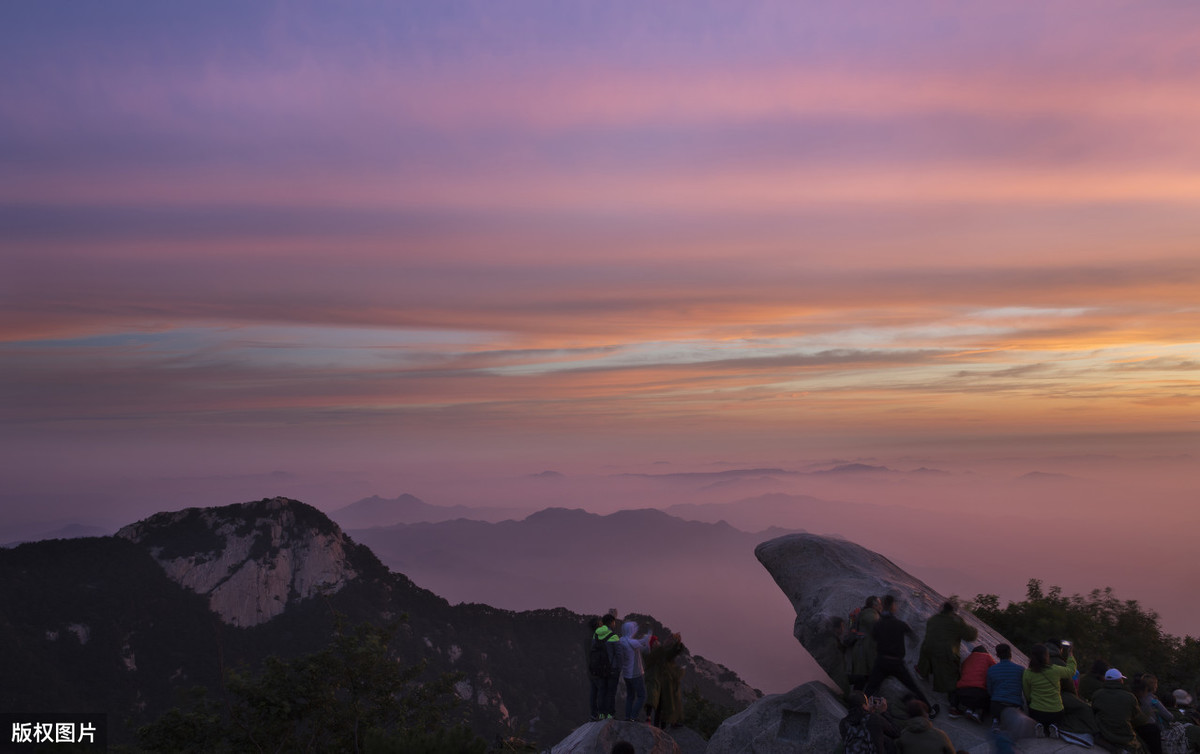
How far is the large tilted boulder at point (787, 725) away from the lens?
1856 centimetres

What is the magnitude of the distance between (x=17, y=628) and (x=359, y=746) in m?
76.9

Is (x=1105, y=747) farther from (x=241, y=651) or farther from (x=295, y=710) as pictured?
(x=241, y=651)

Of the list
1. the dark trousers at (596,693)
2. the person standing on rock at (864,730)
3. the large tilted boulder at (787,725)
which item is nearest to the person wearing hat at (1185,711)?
the large tilted boulder at (787,725)

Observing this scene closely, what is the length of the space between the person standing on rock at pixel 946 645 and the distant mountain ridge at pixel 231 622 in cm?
6129

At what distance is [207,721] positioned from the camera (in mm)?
27594

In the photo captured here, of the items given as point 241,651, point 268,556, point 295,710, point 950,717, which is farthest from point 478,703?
point 950,717

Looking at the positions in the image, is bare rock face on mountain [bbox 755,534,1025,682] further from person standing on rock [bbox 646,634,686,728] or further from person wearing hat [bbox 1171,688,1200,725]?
person wearing hat [bbox 1171,688,1200,725]

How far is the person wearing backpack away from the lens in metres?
19.9

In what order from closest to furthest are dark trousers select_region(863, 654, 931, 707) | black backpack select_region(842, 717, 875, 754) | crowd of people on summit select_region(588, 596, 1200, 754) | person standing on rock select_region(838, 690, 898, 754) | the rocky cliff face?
person standing on rock select_region(838, 690, 898, 754)
black backpack select_region(842, 717, 875, 754)
crowd of people on summit select_region(588, 596, 1200, 754)
dark trousers select_region(863, 654, 931, 707)
the rocky cliff face

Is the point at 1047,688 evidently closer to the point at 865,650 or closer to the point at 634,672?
the point at 865,650

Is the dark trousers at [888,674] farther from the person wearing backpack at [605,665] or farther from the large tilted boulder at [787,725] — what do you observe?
the person wearing backpack at [605,665]

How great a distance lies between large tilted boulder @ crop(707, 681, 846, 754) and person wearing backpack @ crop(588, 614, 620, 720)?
2.69m

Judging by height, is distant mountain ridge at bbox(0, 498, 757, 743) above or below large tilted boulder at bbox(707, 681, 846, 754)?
below

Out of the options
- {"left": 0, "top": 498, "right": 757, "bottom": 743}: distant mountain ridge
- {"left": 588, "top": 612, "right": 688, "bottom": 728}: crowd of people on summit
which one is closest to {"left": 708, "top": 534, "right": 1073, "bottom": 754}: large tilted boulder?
{"left": 588, "top": 612, "right": 688, "bottom": 728}: crowd of people on summit
